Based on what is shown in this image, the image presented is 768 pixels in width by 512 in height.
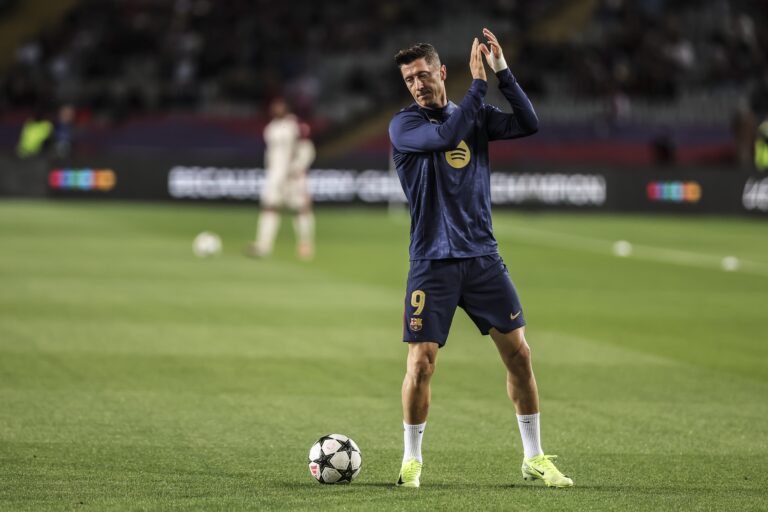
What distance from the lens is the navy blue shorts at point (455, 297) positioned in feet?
23.7

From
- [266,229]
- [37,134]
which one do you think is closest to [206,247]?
[266,229]

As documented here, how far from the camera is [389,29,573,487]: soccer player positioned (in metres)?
7.20

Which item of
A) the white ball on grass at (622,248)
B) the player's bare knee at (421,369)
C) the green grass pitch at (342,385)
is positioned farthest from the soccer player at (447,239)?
the white ball on grass at (622,248)

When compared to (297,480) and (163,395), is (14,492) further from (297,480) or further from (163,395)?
(163,395)

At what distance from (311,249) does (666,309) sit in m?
8.89

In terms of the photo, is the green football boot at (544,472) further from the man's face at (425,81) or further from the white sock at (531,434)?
the man's face at (425,81)

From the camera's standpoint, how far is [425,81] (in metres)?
7.13

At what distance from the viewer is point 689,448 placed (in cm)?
849

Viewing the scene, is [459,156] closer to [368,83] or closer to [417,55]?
[417,55]

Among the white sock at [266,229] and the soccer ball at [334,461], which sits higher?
the white sock at [266,229]

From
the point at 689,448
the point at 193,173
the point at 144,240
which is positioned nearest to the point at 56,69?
the point at 193,173

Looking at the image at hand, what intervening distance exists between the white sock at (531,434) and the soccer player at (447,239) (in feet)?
0.15

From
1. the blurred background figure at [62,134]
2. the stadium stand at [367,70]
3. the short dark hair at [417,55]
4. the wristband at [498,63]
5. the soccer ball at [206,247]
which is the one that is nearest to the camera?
the short dark hair at [417,55]

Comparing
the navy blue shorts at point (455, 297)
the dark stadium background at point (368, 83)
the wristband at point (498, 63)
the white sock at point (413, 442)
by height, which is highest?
the dark stadium background at point (368, 83)
